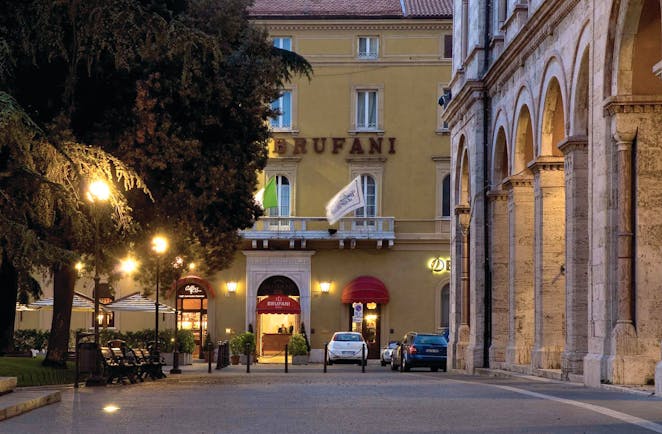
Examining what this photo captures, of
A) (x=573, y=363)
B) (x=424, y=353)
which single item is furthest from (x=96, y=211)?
(x=424, y=353)

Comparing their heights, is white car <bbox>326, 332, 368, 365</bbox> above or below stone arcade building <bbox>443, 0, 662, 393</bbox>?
below

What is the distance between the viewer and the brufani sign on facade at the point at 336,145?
62.8 m

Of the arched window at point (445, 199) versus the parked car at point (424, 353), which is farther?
the arched window at point (445, 199)

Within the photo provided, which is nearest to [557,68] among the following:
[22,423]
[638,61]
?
[638,61]

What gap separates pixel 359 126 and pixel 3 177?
3897 centimetres

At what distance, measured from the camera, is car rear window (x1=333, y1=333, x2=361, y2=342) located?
55719 mm

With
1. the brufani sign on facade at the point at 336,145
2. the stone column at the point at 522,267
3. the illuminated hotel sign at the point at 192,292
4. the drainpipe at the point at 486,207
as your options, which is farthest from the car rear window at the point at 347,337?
the stone column at the point at 522,267

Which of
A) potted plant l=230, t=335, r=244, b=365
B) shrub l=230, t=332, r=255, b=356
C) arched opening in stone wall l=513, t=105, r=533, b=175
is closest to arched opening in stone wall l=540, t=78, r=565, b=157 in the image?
arched opening in stone wall l=513, t=105, r=533, b=175

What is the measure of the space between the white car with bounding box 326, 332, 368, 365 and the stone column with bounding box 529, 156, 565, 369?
2377 cm

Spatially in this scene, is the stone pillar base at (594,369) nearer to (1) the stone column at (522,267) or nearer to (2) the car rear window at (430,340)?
(1) the stone column at (522,267)

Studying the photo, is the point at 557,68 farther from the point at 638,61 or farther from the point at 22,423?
the point at 22,423

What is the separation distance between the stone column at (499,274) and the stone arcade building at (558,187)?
4 cm

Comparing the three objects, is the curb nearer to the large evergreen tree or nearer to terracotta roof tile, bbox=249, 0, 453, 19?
the large evergreen tree

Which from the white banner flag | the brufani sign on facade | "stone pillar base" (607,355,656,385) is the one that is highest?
the brufani sign on facade
